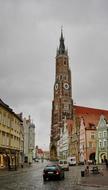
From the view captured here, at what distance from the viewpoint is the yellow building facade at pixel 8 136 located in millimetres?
56719

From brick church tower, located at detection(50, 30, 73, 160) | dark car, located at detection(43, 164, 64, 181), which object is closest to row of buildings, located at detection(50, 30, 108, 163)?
brick church tower, located at detection(50, 30, 73, 160)

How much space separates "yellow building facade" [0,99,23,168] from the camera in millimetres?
56719

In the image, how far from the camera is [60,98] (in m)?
171

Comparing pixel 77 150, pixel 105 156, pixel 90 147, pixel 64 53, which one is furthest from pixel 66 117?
pixel 105 156

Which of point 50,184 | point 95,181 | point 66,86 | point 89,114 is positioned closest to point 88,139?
point 89,114

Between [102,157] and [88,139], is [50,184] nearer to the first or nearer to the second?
[102,157]

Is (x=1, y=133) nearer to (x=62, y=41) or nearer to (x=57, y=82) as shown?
(x=57, y=82)

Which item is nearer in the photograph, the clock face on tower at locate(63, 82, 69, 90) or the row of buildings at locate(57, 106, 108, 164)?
the row of buildings at locate(57, 106, 108, 164)

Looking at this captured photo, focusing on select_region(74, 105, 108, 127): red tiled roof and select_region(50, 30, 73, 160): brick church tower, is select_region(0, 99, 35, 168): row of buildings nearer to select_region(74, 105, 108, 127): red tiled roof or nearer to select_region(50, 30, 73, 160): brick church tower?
select_region(74, 105, 108, 127): red tiled roof

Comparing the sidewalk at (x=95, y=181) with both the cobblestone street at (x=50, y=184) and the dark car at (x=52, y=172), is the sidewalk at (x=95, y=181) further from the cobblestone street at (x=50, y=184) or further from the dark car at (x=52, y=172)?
the dark car at (x=52, y=172)

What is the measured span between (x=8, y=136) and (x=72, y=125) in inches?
3048

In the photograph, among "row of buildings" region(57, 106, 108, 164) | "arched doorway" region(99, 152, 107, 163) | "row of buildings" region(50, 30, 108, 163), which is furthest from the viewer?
"row of buildings" region(50, 30, 108, 163)

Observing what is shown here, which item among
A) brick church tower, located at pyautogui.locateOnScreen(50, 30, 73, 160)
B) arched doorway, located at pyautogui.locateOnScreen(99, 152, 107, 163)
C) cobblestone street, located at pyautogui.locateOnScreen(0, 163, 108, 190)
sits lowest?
cobblestone street, located at pyautogui.locateOnScreen(0, 163, 108, 190)

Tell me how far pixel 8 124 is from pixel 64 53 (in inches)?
5064
